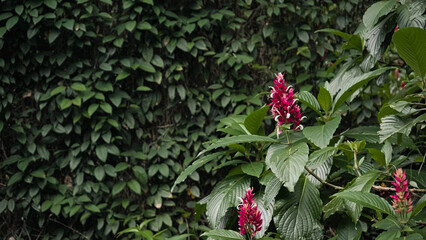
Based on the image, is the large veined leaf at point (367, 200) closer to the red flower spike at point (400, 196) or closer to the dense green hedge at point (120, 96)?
the red flower spike at point (400, 196)

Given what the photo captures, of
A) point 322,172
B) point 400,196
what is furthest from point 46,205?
point 400,196

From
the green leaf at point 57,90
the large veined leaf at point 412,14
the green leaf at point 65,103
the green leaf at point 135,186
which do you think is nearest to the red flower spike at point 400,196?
the large veined leaf at point 412,14

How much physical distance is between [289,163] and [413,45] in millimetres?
527

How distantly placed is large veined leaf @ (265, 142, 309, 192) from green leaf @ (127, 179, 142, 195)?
217cm

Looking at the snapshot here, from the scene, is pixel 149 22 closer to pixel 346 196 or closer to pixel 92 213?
pixel 92 213

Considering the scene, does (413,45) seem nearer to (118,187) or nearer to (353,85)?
(353,85)

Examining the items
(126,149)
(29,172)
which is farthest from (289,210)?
(29,172)

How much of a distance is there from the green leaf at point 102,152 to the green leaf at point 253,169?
6.47 feet

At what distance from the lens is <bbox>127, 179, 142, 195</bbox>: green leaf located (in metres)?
3.37

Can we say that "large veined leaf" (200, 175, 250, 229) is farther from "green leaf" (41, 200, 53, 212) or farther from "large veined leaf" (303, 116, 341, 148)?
"green leaf" (41, 200, 53, 212)

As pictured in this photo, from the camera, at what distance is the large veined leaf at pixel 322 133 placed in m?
1.33

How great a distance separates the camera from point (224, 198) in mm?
1568

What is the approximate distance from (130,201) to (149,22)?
151 cm

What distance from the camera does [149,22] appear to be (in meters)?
3.55
